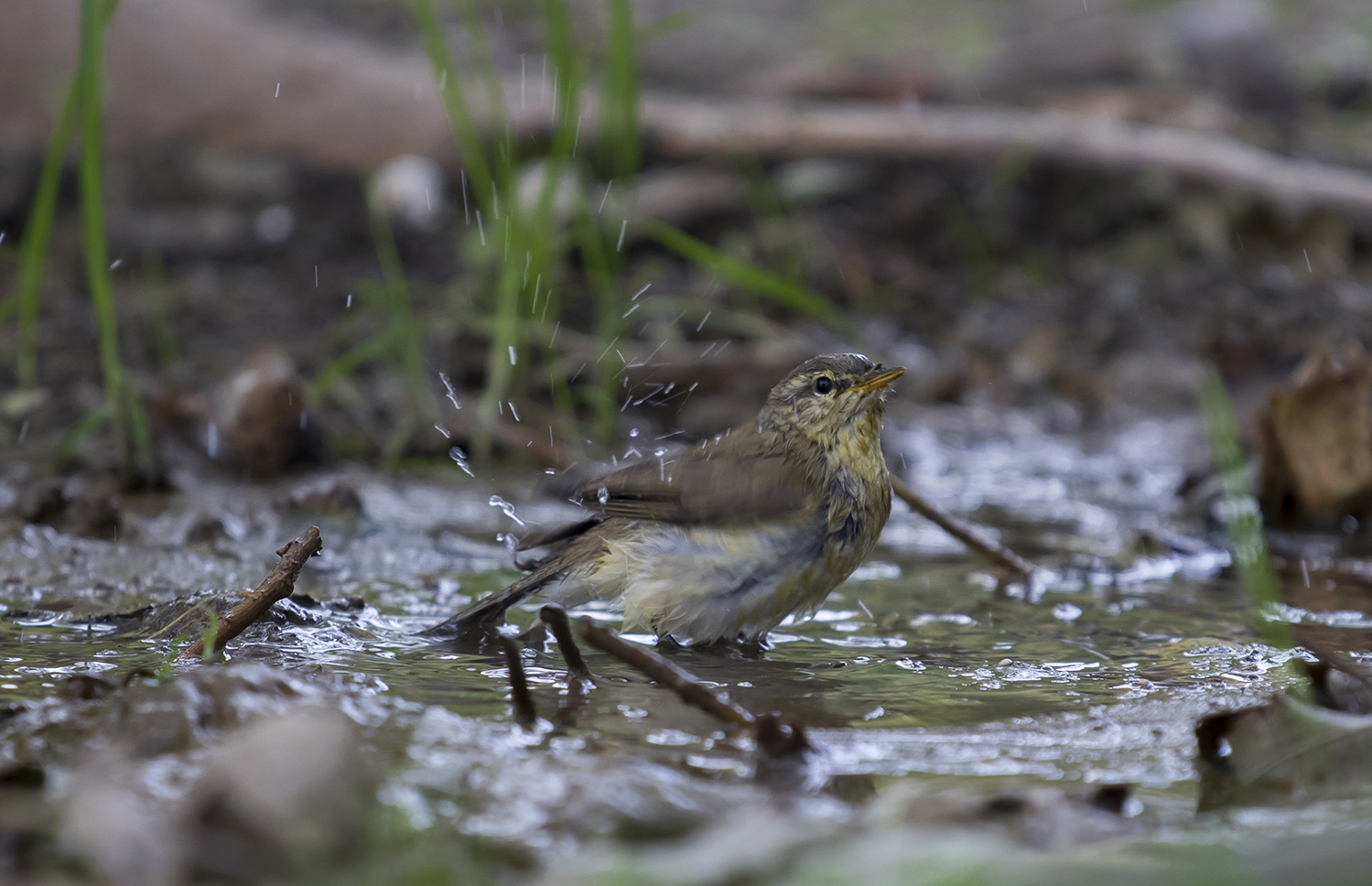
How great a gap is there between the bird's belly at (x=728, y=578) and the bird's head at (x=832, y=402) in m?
0.44

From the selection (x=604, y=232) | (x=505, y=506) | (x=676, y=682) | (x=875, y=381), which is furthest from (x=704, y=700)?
(x=604, y=232)

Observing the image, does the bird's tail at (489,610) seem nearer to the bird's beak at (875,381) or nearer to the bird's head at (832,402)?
the bird's head at (832,402)

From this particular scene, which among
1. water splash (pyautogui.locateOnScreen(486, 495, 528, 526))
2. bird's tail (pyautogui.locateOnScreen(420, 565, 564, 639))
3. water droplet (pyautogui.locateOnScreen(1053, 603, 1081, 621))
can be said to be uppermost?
bird's tail (pyautogui.locateOnScreen(420, 565, 564, 639))

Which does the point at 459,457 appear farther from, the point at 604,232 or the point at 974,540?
the point at 974,540

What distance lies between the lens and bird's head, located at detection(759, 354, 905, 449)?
3943 millimetres

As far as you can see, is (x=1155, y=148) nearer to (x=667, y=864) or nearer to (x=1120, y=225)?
(x=1120, y=225)

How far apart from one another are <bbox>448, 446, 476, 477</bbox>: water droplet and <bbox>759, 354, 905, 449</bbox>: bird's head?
1.67 metres

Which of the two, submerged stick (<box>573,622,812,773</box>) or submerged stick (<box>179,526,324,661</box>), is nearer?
submerged stick (<box>573,622,812,773</box>)

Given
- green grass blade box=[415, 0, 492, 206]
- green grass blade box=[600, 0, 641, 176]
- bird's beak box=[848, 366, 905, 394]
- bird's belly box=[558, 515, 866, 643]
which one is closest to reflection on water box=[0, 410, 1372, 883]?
bird's belly box=[558, 515, 866, 643]

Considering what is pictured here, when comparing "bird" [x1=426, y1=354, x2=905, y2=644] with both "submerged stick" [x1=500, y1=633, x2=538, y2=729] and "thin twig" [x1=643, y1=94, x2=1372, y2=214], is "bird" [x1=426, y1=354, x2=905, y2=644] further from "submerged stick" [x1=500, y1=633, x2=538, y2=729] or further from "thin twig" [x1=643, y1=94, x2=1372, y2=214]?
"thin twig" [x1=643, y1=94, x2=1372, y2=214]

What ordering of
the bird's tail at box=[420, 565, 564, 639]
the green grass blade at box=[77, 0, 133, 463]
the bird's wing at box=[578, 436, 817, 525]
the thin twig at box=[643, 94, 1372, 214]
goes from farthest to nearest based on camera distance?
the thin twig at box=[643, 94, 1372, 214]
the green grass blade at box=[77, 0, 133, 463]
the bird's wing at box=[578, 436, 817, 525]
the bird's tail at box=[420, 565, 564, 639]

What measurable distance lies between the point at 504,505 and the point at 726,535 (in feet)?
5.15

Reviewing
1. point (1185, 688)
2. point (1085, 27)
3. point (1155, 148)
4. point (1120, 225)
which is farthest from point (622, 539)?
point (1085, 27)

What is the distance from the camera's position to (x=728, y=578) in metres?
3.52
